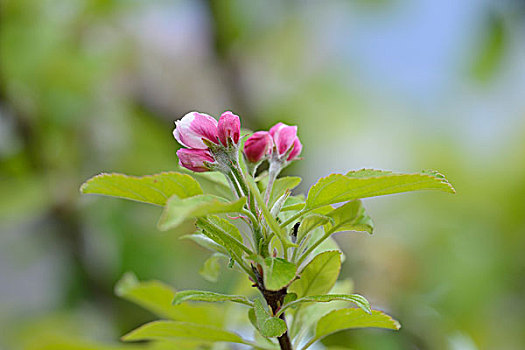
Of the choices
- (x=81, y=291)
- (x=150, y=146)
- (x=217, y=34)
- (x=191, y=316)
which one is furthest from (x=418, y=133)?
(x=191, y=316)

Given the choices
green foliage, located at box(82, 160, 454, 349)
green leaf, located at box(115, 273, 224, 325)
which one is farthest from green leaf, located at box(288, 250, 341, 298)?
green leaf, located at box(115, 273, 224, 325)

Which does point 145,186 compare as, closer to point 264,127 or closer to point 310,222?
point 310,222

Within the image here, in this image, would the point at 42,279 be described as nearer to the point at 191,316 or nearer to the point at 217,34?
the point at 217,34

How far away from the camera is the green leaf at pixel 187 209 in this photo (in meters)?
0.18

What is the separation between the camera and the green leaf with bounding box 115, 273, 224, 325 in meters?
0.35

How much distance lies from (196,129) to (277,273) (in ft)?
0.26

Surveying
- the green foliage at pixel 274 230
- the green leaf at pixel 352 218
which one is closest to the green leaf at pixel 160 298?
the green foliage at pixel 274 230

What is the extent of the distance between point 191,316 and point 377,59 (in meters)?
1.37

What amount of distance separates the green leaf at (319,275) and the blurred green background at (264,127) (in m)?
0.20

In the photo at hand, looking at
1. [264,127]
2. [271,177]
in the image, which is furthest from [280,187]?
[264,127]

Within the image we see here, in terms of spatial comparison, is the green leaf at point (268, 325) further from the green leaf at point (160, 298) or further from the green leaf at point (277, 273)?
the green leaf at point (160, 298)

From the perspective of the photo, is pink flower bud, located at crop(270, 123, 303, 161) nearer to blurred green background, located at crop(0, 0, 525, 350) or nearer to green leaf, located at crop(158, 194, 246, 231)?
green leaf, located at crop(158, 194, 246, 231)

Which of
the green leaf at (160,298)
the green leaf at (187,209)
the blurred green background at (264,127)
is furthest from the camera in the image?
the blurred green background at (264,127)

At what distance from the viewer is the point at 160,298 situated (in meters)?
0.36
